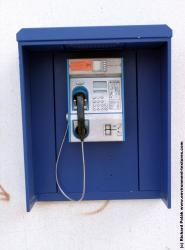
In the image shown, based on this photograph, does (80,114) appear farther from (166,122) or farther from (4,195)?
(4,195)

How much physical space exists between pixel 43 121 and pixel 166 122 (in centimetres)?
47

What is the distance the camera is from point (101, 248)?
1.37 meters

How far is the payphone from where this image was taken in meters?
1.19

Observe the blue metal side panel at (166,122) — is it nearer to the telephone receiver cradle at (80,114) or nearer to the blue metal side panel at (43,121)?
the telephone receiver cradle at (80,114)

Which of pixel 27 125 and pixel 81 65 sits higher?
pixel 81 65

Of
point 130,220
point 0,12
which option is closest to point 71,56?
point 0,12

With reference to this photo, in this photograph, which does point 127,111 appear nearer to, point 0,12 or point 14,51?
point 14,51

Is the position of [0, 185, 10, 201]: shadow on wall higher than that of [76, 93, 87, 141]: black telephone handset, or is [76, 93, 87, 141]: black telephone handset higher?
[76, 93, 87, 141]: black telephone handset

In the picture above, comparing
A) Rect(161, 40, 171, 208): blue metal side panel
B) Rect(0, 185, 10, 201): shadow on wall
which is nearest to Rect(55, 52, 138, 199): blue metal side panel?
Rect(161, 40, 171, 208): blue metal side panel

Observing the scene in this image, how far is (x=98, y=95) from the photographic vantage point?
3.90ft

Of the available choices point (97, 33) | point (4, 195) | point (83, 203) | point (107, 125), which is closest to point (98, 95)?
point (107, 125)

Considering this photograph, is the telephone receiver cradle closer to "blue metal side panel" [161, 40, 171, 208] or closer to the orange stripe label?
the orange stripe label

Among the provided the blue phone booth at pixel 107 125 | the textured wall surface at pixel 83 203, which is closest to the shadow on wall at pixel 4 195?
the textured wall surface at pixel 83 203

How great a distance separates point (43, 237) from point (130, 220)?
37cm
